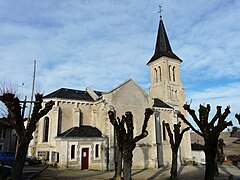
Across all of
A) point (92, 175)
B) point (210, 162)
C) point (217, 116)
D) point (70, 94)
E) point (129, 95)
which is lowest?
point (92, 175)

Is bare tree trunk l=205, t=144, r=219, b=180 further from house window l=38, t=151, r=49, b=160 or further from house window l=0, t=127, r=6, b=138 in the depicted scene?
house window l=0, t=127, r=6, b=138

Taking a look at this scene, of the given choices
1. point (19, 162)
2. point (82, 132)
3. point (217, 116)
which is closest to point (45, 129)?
point (82, 132)

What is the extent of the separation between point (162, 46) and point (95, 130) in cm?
2399

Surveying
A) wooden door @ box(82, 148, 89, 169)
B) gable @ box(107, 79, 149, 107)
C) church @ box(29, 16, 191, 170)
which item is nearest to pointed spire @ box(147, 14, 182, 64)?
church @ box(29, 16, 191, 170)

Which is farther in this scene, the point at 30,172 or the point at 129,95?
the point at 129,95

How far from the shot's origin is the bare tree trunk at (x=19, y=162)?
1127 centimetres

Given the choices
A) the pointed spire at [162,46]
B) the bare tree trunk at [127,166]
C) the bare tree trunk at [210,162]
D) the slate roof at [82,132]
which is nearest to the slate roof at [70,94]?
the slate roof at [82,132]

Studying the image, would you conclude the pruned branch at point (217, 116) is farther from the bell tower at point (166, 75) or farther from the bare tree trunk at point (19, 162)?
the bell tower at point (166, 75)

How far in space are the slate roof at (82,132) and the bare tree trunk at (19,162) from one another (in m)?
11.4

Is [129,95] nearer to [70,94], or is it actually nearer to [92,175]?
[70,94]

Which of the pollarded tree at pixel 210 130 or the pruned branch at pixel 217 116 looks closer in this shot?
the pollarded tree at pixel 210 130

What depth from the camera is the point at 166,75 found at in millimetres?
38156

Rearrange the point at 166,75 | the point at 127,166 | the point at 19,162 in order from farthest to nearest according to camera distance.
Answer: the point at 166,75 < the point at 127,166 < the point at 19,162

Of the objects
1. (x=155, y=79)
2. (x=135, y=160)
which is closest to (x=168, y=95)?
(x=155, y=79)
